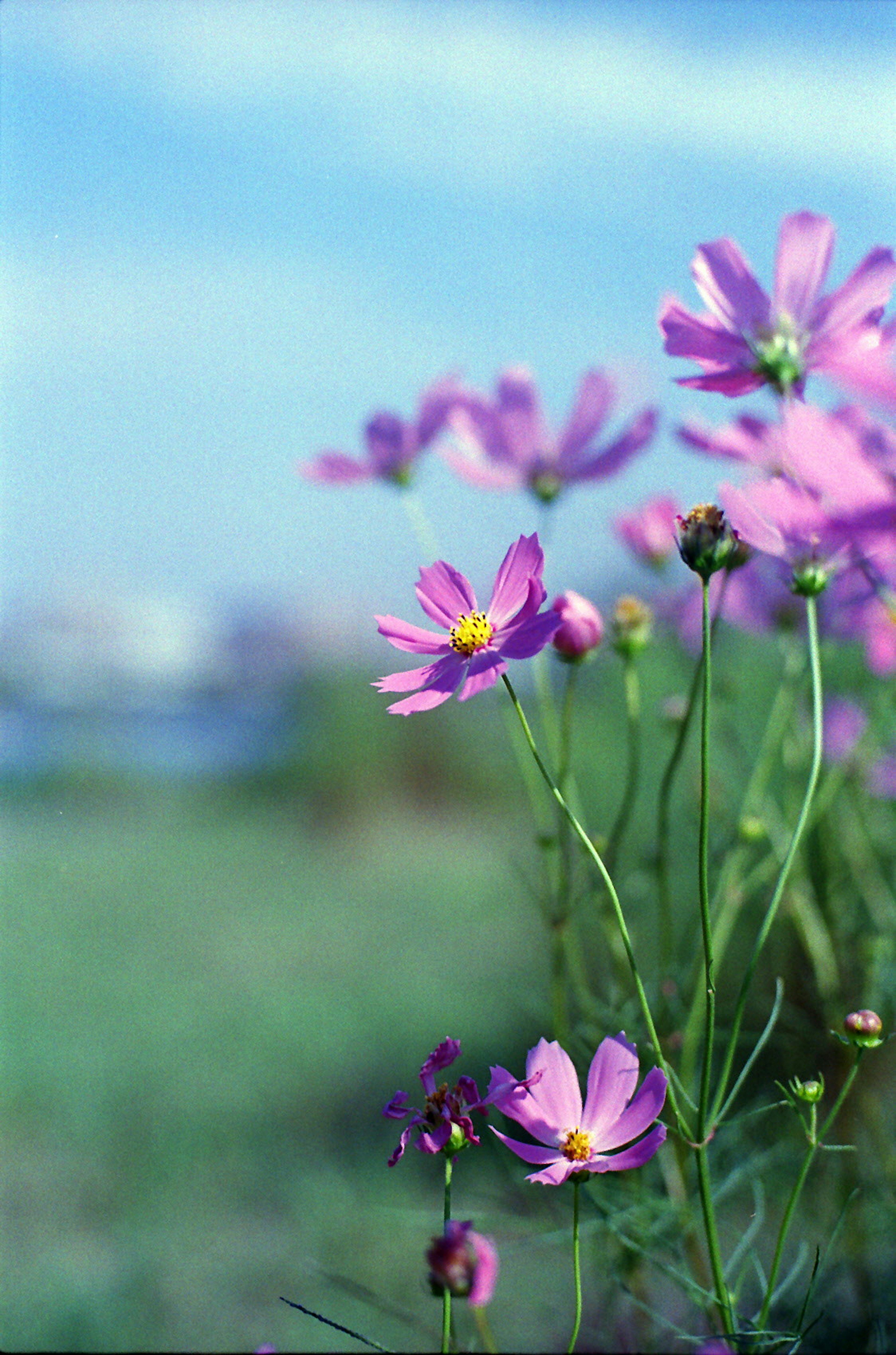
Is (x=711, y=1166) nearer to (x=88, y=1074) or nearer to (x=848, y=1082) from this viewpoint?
(x=848, y=1082)

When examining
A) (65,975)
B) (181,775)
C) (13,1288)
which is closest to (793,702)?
(13,1288)

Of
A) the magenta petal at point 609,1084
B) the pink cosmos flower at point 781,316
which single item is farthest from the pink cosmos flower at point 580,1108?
the pink cosmos flower at point 781,316

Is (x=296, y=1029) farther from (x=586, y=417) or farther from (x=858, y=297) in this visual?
(x=858, y=297)

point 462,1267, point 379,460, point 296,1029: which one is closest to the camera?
point 462,1267

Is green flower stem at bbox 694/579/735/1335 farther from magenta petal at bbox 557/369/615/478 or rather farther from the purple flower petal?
magenta petal at bbox 557/369/615/478

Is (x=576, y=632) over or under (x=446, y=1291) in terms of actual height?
over

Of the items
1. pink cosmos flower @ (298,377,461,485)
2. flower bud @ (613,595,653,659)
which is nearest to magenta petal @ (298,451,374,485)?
pink cosmos flower @ (298,377,461,485)

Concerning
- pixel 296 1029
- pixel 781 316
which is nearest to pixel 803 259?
pixel 781 316
